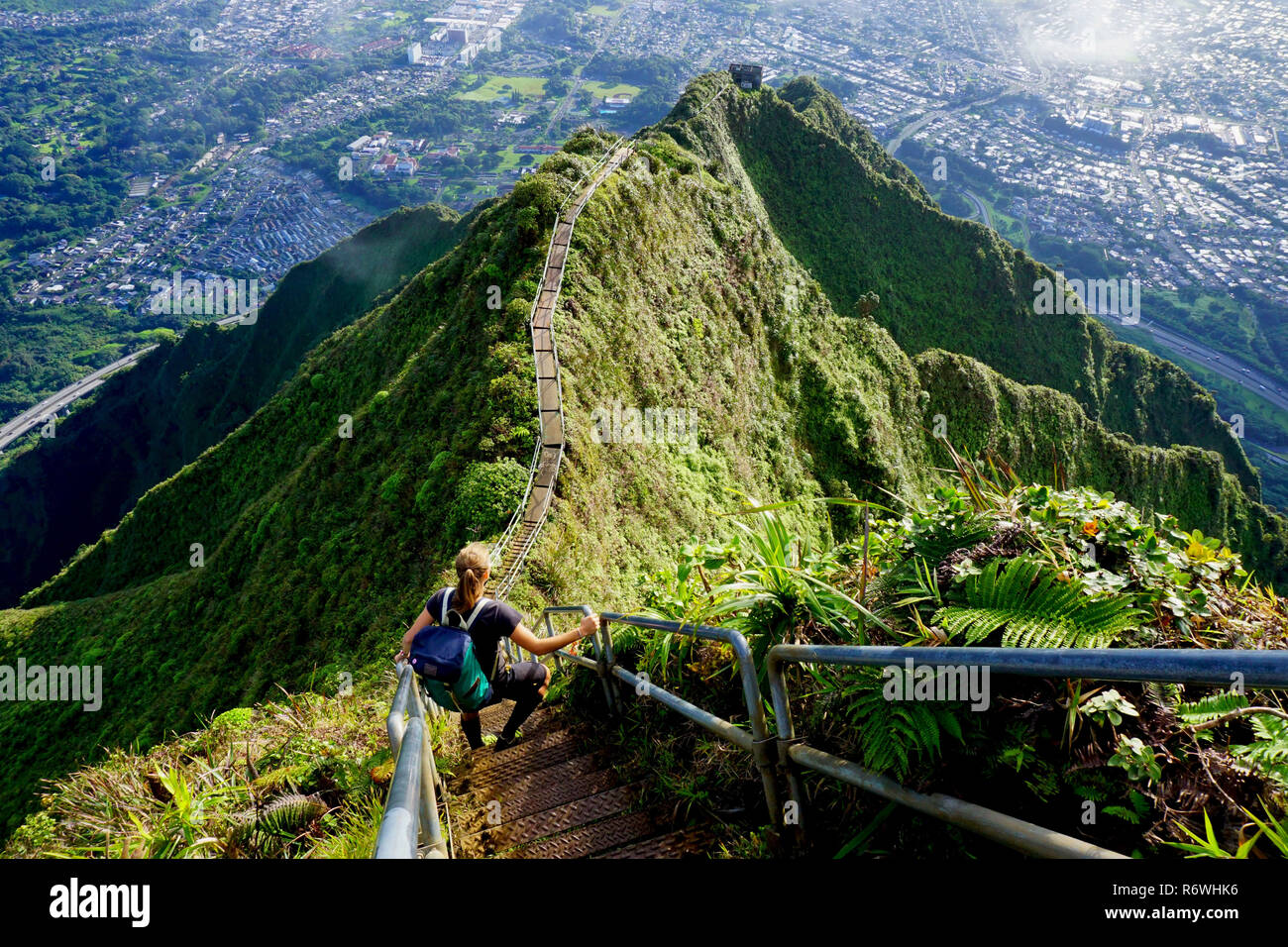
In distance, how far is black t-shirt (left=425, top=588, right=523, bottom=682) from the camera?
5527mm

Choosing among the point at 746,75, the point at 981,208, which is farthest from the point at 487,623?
the point at 981,208

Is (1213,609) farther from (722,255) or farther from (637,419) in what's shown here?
(722,255)

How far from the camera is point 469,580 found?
18.2 feet

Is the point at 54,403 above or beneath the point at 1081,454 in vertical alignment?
beneath

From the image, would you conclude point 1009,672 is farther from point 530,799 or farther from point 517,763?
point 517,763

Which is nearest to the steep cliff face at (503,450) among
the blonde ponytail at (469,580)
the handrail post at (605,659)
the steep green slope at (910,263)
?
the handrail post at (605,659)

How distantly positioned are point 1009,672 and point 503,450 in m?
14.5

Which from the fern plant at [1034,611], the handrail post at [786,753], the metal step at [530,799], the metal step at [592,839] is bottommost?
the metal step at [530,799]

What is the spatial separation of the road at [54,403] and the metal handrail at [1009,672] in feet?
388

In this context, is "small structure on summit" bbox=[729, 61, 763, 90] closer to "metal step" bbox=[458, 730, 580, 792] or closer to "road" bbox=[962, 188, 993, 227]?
"metal step" bbox=[458, 730, 580, 792]

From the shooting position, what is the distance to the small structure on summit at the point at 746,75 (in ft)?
179

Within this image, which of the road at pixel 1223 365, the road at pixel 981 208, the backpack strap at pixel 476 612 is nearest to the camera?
the backpack strap at pixel 476 612

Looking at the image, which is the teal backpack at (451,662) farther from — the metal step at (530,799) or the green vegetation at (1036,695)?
the green vegetation at (1036,695)

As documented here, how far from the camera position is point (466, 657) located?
525cm
